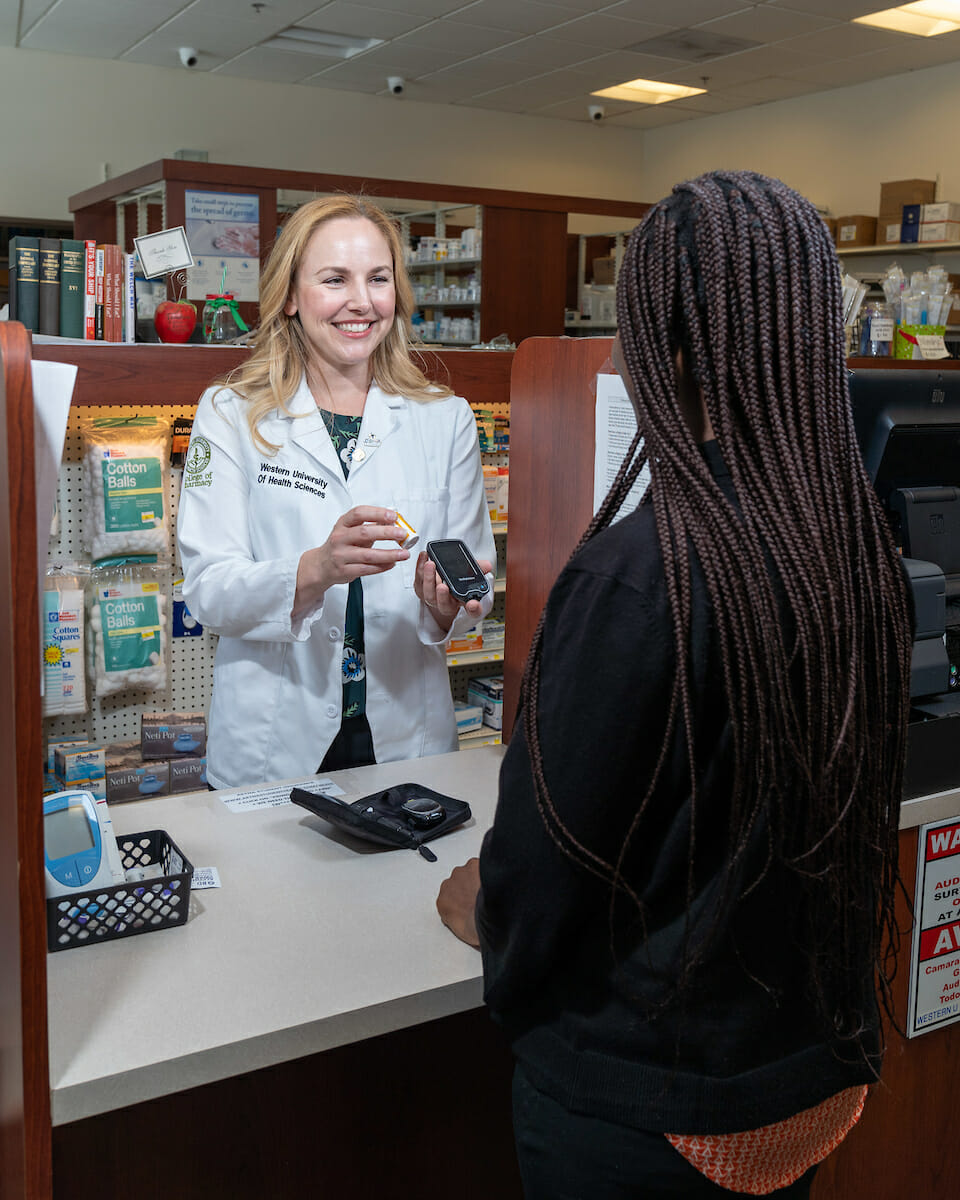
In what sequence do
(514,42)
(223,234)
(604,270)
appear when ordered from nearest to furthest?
(223,234) → (514,42) → (604,270)

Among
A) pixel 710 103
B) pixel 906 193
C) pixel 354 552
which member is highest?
pixel 710 103

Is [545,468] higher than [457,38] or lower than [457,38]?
lower

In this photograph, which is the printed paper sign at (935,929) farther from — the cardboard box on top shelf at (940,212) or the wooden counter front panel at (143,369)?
the cardboard box on top shelf at (940,212)

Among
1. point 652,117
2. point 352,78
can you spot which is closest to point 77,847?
point 352,78

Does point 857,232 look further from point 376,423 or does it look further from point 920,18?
point 376,423

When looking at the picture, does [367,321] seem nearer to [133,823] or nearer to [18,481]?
[133,823]

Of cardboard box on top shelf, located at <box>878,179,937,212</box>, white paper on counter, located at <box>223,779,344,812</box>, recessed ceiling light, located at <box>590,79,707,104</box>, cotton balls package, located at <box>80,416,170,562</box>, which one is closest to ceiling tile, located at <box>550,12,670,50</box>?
recessed ceiling light, located at <box>590,79,707,104</box>

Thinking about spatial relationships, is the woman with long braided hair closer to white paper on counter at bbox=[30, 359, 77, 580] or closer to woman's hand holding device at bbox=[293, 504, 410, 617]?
white paper on counter at bbox=[30, 359, 77, 580]

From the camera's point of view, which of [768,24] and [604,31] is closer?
[768,24]

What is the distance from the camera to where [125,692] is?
3223 mm

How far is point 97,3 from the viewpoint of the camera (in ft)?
24.6

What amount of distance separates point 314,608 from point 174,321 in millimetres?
1549

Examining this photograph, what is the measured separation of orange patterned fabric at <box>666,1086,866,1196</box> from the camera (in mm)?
920

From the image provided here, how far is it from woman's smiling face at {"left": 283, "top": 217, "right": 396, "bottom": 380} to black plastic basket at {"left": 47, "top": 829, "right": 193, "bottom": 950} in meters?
1.13
